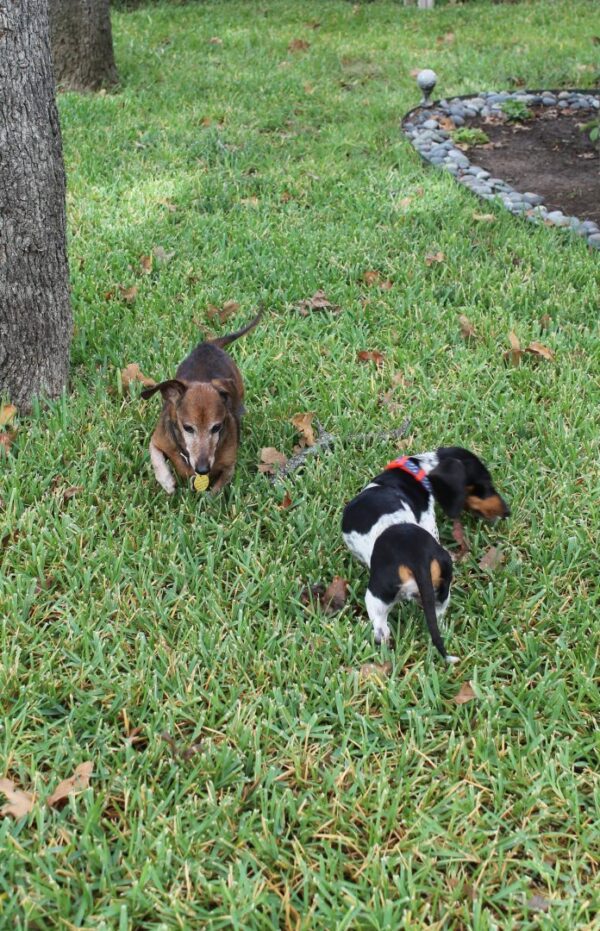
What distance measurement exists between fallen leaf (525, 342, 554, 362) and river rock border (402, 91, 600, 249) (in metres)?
1.71

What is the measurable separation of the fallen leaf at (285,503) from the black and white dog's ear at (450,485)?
2.03 ft

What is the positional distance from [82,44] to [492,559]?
301 inches

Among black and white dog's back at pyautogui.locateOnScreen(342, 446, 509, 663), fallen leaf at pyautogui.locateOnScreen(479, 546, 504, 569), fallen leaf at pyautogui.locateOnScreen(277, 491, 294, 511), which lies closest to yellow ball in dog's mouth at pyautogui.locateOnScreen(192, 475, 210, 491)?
fallen leaf at pyautogui.locateOnScreen(277, 491, 294, 511)

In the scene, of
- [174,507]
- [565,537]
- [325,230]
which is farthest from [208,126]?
[565,537]

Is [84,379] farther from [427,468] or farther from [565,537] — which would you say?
[565,537]

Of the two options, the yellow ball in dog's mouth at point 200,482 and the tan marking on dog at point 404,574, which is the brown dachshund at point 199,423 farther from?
the tan marking on dog at point 404,574

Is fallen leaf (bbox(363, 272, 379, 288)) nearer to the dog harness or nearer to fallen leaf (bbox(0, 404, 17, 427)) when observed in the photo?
the dog harness

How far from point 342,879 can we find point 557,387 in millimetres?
2947

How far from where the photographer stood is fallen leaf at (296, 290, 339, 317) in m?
5.26

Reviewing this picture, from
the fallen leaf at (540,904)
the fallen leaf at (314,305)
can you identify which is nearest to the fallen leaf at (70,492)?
the fallen leaf at (314,305)

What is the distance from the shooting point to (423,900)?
2182 mm

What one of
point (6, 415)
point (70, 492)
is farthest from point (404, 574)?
point (6, 415)

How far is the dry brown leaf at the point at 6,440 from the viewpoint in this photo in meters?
3.83

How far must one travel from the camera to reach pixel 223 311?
202 inches
